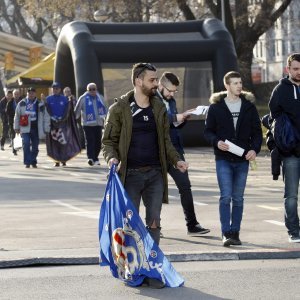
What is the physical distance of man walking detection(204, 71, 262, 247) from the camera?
454 inches

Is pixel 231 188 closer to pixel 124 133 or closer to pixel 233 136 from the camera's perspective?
pixel 233 136

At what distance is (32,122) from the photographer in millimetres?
25062

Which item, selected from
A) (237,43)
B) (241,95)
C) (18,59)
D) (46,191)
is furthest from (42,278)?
(18,59)

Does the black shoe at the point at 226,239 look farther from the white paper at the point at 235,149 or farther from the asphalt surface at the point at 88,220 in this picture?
the white paper at the point at 235,149

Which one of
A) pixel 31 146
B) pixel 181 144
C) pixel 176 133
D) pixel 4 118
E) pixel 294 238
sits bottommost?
pixel 4 118

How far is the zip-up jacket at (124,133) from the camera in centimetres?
966

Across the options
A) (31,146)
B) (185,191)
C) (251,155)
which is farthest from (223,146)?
(31,146)

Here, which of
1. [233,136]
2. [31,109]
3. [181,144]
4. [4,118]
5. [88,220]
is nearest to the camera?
[233,136]

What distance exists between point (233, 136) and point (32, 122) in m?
13.9

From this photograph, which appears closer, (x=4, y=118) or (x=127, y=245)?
(x=127, y=245)

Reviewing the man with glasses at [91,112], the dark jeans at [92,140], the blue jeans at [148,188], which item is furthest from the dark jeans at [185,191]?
the dark jeans at [92,140]

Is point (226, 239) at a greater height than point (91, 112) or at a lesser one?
greater

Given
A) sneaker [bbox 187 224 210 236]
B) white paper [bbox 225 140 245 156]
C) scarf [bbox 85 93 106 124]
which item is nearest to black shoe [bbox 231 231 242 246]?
white paper [bbox 225 140 245 156]

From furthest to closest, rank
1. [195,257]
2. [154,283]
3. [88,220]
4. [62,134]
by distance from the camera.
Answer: [62,134] → [88,220] → [195,257] → [154,283]
